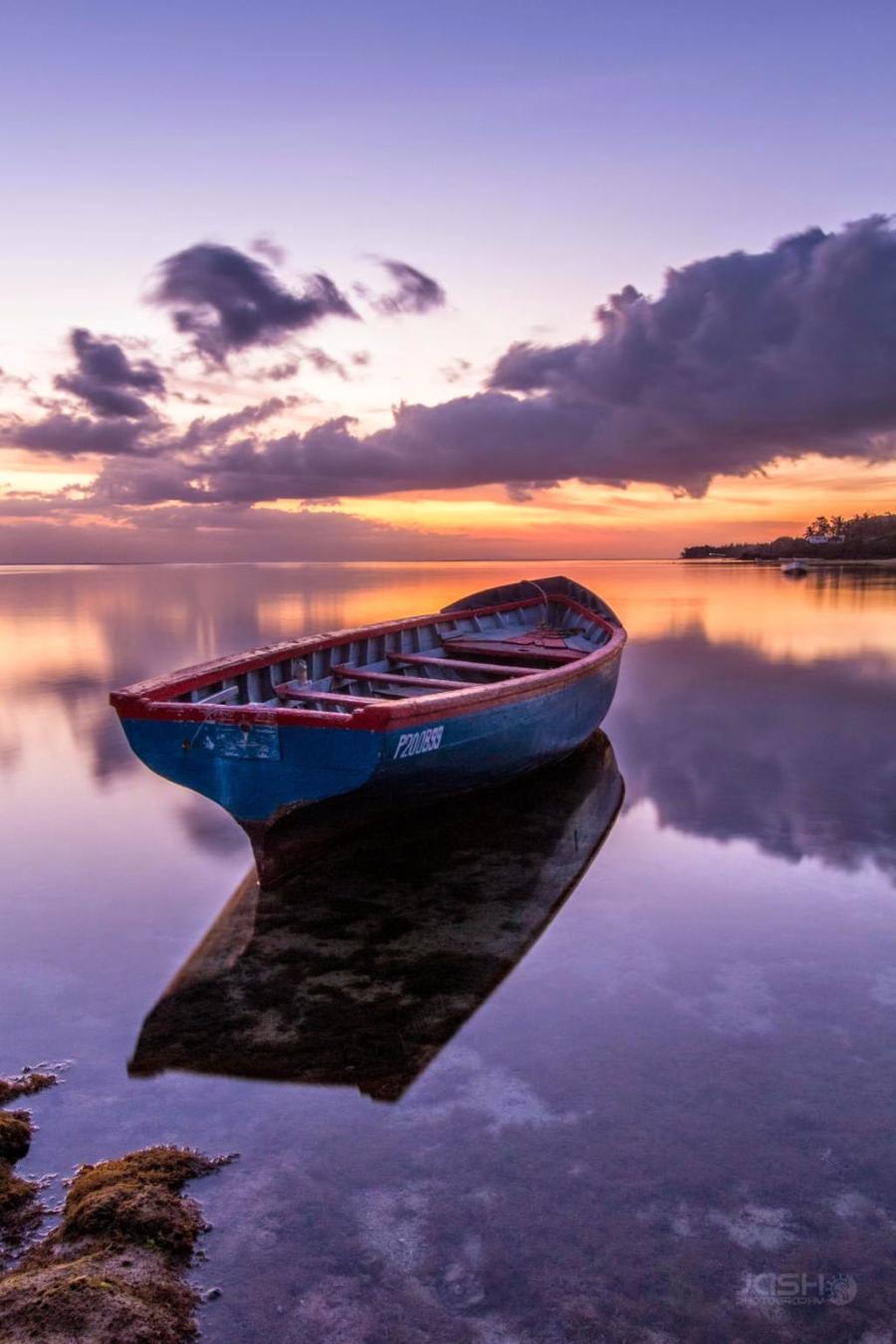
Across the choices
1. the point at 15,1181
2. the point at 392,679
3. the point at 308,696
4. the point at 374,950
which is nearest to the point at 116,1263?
the point at 15,1181

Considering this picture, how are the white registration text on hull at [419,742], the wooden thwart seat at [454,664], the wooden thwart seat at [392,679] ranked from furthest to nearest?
the wooden thwart seat at [454,664] → the wooden thwart seat at [392,679] → the white registration text on hull at [419,742]

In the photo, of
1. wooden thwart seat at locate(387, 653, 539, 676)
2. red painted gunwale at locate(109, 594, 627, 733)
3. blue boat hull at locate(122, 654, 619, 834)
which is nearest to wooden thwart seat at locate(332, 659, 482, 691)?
red painted gunwale at locate(109, 594, 627, 733)

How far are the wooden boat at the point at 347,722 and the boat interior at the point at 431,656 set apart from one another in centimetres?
3

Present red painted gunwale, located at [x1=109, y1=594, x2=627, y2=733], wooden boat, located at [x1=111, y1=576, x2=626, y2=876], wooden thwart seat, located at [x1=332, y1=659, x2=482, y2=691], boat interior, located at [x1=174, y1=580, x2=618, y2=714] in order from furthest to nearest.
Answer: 1. wooden thwart seat, located at [x1=332, y1=659, x2=482, y2=691]
2. boat interior, located at [x1=174, y1=580, x2=618, y2=714]
3. wooden boat, located at [x1=111, y1=576, x2=626, y2=876]
4. red painted gunwale, located at [x1=109, y1=594, x2=627, y2=733]

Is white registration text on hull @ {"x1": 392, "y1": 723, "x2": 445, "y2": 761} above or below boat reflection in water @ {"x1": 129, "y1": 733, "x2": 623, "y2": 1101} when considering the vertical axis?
above

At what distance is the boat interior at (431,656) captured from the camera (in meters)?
9.72

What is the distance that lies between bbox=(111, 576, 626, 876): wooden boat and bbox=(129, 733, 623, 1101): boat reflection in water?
0.71 metres

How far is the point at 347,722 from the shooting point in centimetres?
702

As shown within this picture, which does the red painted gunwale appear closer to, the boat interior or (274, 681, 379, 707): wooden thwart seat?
the boat interior

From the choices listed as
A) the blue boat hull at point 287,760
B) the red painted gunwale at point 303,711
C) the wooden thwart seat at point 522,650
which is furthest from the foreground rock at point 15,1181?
the wooden thwart seat at point 522,650

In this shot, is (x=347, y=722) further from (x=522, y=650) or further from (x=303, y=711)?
(x=522, y=650)

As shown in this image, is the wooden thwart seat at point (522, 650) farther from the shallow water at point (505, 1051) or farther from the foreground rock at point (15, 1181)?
the foreground rock at point (15, 1181)

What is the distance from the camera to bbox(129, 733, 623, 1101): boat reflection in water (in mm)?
5180

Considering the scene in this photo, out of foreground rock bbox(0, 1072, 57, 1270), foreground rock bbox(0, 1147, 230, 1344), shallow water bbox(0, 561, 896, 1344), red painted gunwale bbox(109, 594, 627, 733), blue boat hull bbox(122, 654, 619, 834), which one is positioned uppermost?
red painted gunwale bbox(109, 594, 627, 733)
